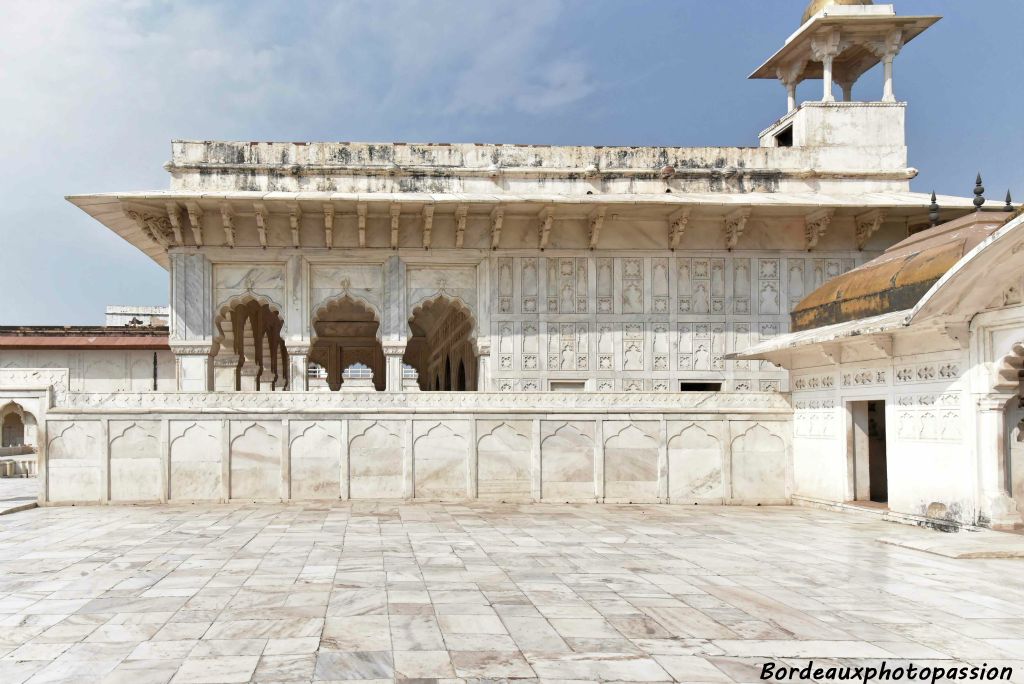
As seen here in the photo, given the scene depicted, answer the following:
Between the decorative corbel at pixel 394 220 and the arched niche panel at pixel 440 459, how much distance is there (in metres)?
3.70

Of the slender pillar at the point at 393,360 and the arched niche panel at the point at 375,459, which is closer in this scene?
the arched niche panel at the point at 375,459

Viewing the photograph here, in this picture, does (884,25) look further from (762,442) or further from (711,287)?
(762,442)

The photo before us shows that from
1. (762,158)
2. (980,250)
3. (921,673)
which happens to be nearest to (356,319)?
(762,158)

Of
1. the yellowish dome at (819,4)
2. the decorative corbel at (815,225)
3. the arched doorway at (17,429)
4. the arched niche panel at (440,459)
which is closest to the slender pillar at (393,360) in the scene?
the arched niche panel at (440,459)

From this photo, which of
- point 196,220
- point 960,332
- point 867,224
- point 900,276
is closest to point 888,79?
point 867,224

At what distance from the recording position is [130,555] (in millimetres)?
7727

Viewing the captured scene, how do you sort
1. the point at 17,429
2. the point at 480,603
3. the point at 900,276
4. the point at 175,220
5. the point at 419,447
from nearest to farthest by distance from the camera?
the point at 480,603
the point at 900,276
the point at 419,447
the point at 175,220
the point at 17,429

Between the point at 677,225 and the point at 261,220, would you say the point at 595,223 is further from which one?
the point at 261,220

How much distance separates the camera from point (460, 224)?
14.6m

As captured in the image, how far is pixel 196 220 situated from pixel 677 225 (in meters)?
8.56

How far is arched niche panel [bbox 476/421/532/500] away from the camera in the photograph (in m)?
12.8

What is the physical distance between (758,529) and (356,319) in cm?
1623

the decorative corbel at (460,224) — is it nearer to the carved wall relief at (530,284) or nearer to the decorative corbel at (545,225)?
the carved wall relief at (530,284)

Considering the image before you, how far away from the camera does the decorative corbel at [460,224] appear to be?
14.2 metres
